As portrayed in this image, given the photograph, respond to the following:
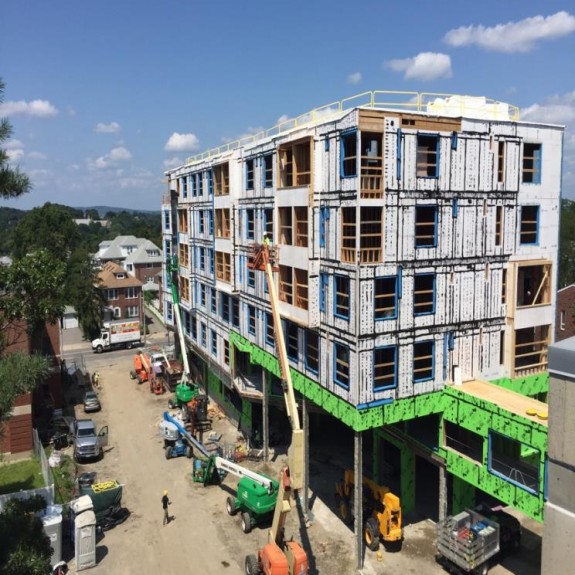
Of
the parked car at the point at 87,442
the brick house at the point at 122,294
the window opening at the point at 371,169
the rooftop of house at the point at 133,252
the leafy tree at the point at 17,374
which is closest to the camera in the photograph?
the leafy tree at the point at 17,374

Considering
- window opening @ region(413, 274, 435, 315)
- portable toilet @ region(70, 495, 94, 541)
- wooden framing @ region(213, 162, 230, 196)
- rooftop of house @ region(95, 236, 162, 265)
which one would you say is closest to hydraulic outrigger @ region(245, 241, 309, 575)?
window opening @ region(413, 274, 435, 315)

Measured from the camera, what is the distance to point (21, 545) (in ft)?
43.8

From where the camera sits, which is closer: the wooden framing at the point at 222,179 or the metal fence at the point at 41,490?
the metal fence at the point at 41,490

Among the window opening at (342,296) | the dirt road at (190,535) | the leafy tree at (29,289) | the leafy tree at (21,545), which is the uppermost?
the leafy tree at (29,289)

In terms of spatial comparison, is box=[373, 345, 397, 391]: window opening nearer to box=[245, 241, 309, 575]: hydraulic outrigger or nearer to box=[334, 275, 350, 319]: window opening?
box=[334, 275, 350, 319]: window opening

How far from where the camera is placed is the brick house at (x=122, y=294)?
79.7 metres

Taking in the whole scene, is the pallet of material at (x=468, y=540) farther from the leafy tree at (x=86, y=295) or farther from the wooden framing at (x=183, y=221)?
the leafy tree at (x=86, y=295)

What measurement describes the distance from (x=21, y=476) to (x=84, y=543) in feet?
38.4

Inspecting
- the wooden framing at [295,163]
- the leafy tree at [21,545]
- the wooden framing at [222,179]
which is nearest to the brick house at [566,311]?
the wooden framing at [222,179]

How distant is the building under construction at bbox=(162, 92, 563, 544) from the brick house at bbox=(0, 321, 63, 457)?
550 inches

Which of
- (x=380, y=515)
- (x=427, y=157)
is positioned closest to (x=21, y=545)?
(x=380, y=515)

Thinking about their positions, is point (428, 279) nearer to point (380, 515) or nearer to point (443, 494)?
point (443, 494)

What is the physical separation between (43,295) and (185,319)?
34.0m

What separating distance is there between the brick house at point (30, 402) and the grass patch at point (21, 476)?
1101 mm
